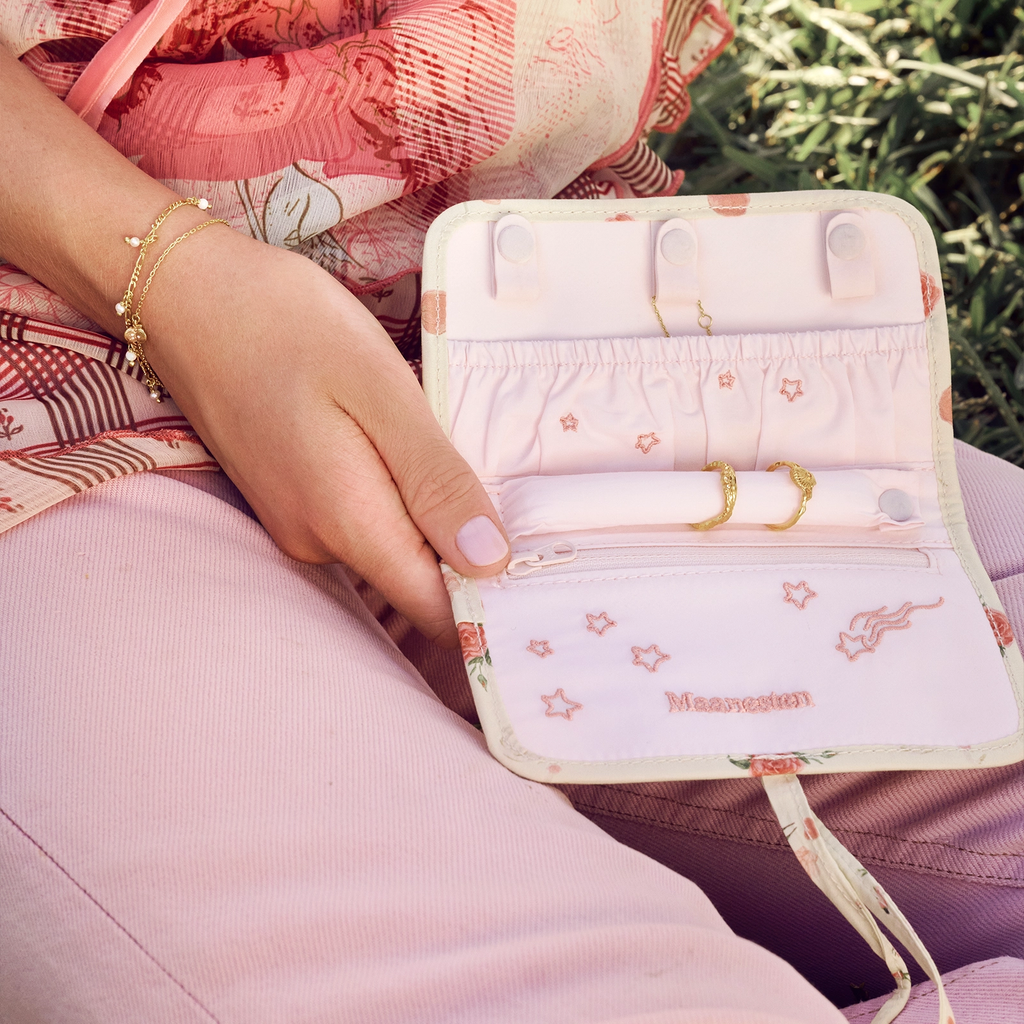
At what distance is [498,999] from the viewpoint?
0.54 metres

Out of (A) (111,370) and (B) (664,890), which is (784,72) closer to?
(A) (111,370)

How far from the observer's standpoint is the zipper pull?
78 centimetres

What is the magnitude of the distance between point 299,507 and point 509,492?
18 centimetres

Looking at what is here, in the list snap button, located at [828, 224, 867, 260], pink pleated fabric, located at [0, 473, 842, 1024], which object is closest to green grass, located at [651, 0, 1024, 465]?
snap button, located at [828, 224, 867, 260]

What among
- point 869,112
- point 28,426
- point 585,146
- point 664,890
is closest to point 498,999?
point 664,890

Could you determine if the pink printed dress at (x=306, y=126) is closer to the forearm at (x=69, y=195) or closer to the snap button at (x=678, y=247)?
the forearm at (x=69, y=195)

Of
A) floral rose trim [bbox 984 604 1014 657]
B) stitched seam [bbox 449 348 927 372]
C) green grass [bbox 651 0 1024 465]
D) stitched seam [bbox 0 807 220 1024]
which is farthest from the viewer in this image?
green grass [bbox 651 0 1024 465]

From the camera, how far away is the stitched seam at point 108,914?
54 cm

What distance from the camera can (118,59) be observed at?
2.72 feet

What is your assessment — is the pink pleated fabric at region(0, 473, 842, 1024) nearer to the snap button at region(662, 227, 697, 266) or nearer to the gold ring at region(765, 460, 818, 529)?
the gold ring at region(765, 460, 818, 529)

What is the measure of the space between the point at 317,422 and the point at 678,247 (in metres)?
0.38

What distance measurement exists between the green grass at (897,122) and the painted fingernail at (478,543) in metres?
1.14

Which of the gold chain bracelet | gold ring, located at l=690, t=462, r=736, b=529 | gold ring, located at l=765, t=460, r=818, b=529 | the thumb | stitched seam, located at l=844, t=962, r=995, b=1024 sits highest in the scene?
the gold chain bracelet

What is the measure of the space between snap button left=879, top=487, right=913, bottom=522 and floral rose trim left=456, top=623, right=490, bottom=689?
0.37 meters
